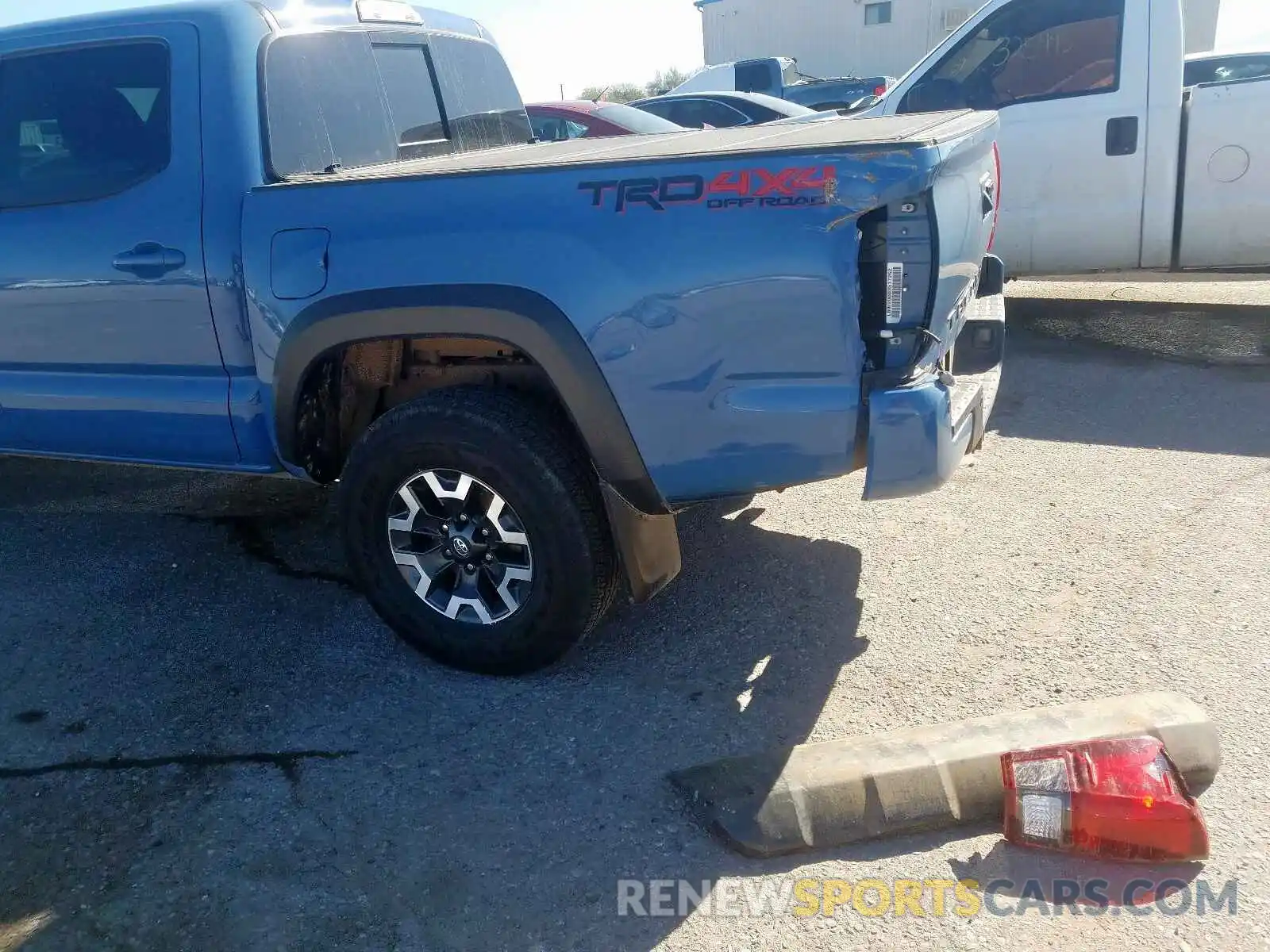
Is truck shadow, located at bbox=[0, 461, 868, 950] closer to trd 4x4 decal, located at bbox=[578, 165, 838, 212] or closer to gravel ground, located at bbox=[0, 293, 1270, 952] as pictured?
gravel ground, located at bbox=[0, 293, 1270, 952]

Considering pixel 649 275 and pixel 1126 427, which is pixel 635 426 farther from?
pixel 1126 427

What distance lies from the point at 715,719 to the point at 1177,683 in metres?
1.32

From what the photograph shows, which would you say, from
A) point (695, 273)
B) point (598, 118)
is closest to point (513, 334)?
point (695, 273)

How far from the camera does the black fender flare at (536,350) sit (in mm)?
2893

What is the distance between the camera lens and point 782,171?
262cm

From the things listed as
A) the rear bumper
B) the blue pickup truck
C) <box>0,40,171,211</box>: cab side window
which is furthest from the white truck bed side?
<box>0,40,171,211</box>: cab side window

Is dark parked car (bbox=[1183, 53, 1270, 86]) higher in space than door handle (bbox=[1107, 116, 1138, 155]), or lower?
higher

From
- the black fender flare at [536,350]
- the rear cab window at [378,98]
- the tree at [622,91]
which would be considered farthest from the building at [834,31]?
the black fender flare at [536,350]

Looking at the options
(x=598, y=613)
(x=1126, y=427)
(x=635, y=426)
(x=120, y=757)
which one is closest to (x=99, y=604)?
(x=120, y=757)

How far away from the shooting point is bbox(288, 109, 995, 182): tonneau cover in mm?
2713

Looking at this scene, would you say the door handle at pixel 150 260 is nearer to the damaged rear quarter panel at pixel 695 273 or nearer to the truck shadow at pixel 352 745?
the damaged rear quarter panel at pixel 695 273

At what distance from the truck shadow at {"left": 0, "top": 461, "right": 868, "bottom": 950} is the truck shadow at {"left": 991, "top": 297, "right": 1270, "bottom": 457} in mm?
1952

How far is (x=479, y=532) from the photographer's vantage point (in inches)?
128
